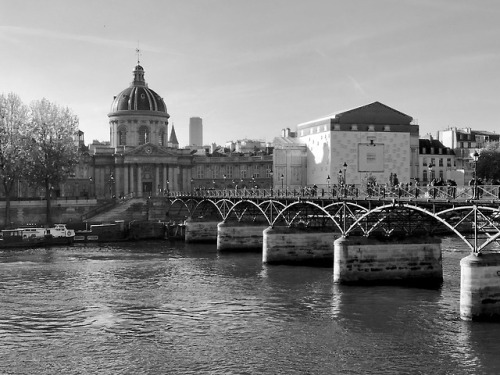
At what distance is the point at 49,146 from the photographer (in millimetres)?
92312

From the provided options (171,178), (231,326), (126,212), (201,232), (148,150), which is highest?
(148,150)

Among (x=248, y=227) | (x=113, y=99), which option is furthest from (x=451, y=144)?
(x=248, y=227)

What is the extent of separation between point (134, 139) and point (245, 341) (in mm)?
118161

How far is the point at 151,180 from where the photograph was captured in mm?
136500

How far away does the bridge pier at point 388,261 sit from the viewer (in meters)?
47.2

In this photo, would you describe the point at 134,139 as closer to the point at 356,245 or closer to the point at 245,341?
the point at 356,245

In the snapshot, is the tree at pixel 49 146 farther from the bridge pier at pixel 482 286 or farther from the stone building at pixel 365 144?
the bridge pier at pixel 482 286

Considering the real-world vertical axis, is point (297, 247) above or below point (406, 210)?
below

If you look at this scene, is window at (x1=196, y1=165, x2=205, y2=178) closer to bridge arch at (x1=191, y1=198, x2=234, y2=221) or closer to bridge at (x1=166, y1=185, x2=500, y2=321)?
bridge arch at (x1=191, y1=198, x2=234, y2=221)

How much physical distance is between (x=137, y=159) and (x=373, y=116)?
4517 centimetres

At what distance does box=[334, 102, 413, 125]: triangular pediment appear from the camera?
404 feet

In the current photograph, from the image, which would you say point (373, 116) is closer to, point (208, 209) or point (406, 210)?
point (208, 209)

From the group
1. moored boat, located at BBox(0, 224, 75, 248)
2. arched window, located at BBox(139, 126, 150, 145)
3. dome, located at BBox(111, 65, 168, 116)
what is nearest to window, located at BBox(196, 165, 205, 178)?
arched window, located at BBox(139, 126, 150, 145)

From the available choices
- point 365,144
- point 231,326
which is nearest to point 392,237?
point 231,326
